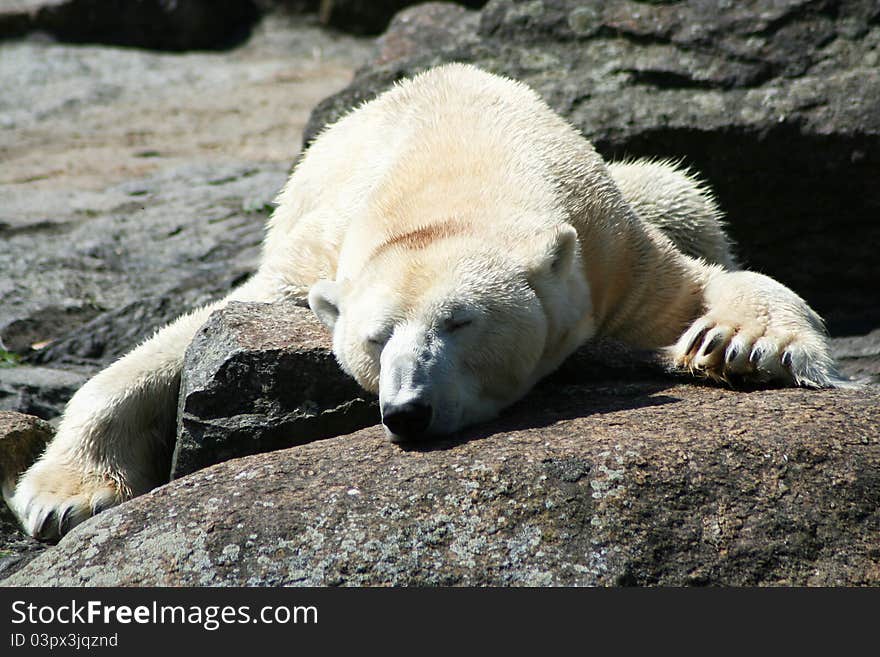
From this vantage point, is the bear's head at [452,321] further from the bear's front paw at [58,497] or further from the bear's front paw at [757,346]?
the bear's front paw at [58,497]

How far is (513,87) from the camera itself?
4.16m

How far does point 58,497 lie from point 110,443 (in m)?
0.24

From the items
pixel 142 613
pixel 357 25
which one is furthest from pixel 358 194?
pixel 357 25

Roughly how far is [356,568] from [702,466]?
2.87 ft

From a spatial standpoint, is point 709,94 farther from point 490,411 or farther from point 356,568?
point 356,568

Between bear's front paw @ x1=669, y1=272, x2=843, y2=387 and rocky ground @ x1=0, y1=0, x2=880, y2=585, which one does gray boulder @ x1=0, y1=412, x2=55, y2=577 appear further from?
bear's front paw @ x1=669, y1=272, x2=843, y2=387

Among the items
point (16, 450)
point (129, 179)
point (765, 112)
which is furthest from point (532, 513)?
point (129, 179)

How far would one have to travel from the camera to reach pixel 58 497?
3533mm

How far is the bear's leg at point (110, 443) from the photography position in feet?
11.6

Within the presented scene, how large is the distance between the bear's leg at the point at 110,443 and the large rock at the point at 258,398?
1.41 ft

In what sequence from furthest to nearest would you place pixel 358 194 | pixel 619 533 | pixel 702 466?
1. pixel 358 194
2. pixel 702 466
3. pixel 619 533

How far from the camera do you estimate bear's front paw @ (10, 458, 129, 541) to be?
3480 millimetres

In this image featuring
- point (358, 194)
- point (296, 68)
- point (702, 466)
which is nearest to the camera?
point (702, 466)

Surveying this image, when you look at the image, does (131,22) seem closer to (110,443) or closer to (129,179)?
(129,179)
